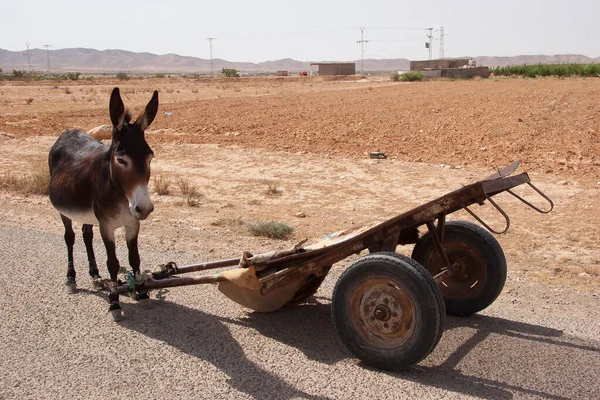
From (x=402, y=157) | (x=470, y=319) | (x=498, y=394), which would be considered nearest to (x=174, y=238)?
(x=470, y=319)

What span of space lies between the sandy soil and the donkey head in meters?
1.21

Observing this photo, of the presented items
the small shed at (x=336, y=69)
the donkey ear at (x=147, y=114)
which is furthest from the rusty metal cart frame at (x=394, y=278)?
the small shed at (x=336, y=69)

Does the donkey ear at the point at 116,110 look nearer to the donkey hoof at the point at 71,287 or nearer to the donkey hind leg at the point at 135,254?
the donkey hind leg at the point at 135,254

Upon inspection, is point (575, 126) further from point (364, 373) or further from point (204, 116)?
point (364, 373)

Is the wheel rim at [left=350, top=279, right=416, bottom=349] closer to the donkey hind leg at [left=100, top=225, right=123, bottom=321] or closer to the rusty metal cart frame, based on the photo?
the rusty metal cart frame

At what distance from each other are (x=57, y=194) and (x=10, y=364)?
2.10 m

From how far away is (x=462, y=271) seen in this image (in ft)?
17.8

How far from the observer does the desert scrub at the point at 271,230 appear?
8711mm

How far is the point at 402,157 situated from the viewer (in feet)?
52.6

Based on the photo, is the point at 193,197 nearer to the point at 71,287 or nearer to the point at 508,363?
the point at 71,287

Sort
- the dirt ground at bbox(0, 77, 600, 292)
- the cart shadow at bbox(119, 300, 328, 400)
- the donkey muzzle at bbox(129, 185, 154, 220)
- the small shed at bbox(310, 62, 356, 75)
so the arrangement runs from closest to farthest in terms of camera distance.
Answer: the cart shadow at bbox(119, 300, 328, 400), the donkey muzzle at bbox(129, 185, 154, 220), the dirt ground at bbox(0, 77, 600, 292), the small shed at bbox(310, 62, 356, 75)

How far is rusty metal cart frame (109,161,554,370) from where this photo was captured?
427 cm

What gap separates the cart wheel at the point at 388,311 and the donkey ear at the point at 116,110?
228 cm

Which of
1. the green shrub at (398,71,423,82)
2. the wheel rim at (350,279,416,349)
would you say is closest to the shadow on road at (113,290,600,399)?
the wheel rim at (350,279,416,349)
